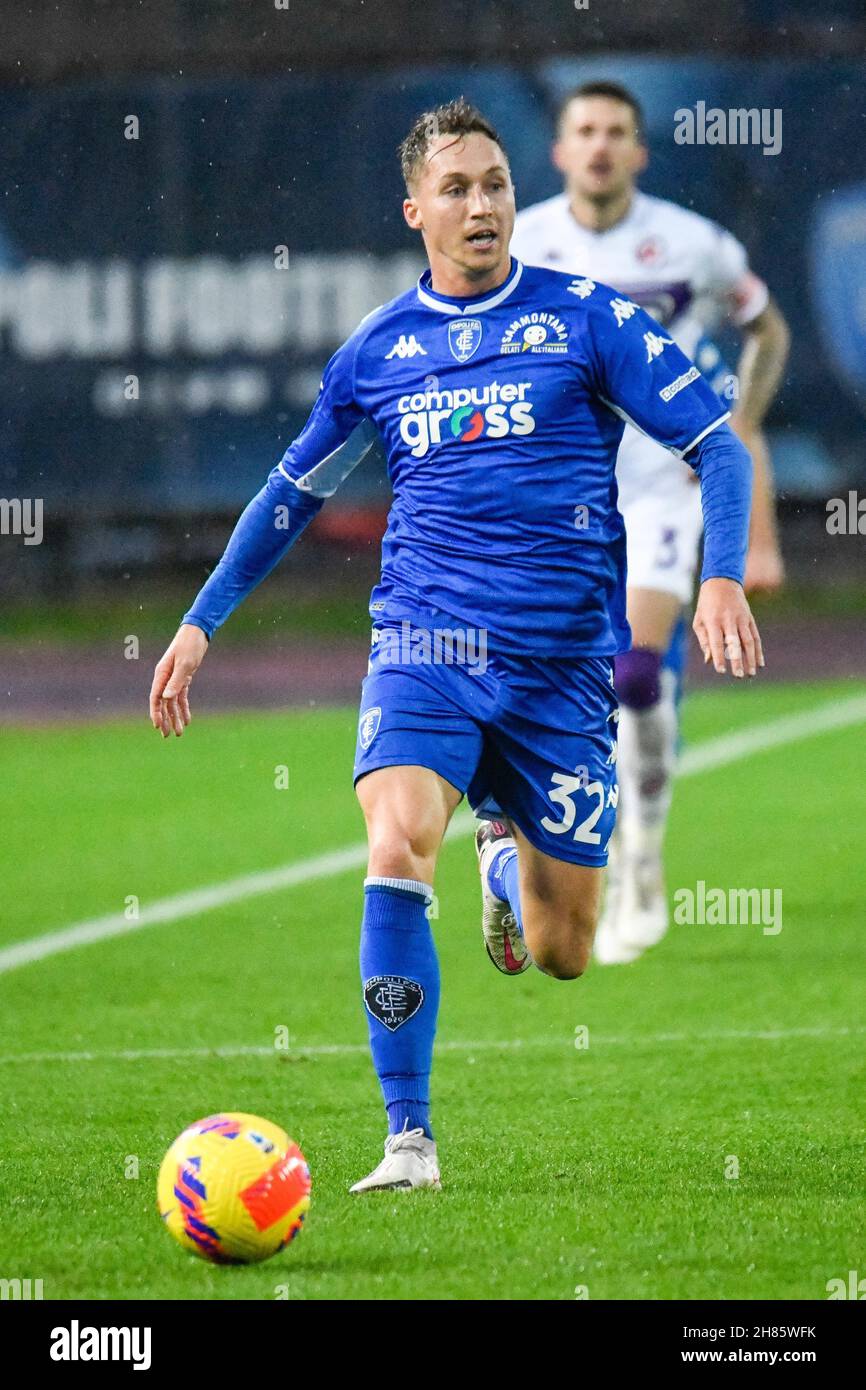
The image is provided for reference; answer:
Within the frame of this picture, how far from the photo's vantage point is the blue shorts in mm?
5113

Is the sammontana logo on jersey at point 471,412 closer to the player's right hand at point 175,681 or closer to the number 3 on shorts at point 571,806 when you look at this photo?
the player's right hand at point 175,681

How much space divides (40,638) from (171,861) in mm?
9745

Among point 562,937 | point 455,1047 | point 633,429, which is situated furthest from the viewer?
point 633,429

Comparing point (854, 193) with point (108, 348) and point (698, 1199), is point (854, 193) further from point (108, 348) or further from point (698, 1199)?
point (698, 1199)

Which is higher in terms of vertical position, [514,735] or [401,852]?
[514,735]

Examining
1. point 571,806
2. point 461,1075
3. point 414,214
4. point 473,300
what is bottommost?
point 461,1075

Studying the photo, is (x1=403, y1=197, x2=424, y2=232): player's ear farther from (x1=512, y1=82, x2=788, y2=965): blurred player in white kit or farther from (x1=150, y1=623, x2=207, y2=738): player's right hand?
(x1=512, y1=82, x2=788, y2=965): blurred player in white kit

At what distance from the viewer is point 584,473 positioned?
530 cm

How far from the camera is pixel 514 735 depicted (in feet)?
17.3

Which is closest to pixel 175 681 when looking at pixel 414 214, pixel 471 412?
pixel 471 412

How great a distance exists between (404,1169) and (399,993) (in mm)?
358

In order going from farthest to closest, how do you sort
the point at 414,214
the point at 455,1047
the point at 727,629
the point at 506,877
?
the point at 455,1047, the point at 506,877, the point at 414,214, the point at 727,629

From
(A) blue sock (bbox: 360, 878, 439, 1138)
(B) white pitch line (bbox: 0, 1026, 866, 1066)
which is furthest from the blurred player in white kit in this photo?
(A) blue sock (bbox: 360, 878, 439, 1138)

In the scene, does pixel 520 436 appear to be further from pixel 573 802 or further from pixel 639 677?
pixel 639 677
